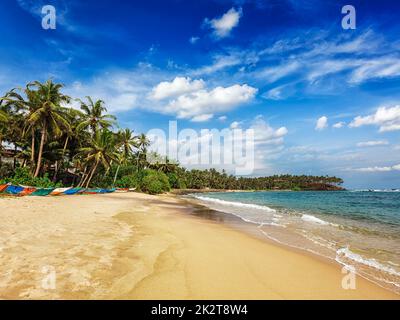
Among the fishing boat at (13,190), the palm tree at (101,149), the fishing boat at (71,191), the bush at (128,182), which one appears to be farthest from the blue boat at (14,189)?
the bush at (128,182)

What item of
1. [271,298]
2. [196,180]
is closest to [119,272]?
[271,298]

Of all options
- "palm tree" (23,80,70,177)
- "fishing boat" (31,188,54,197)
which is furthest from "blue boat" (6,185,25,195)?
"palm tree" (23,80,70,177)

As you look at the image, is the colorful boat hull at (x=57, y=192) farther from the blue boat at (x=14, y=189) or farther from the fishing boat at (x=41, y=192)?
the blue boat at (x=14, y=189)

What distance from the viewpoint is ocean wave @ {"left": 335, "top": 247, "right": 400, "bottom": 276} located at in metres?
6.03

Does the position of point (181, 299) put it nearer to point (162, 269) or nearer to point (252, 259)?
point (162, 269)

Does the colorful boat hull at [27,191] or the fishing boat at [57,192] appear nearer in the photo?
the colorful boat hull at [27,191]

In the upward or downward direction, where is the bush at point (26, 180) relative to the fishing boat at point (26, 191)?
upward

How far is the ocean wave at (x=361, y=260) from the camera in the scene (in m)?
6.03

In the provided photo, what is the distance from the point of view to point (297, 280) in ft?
15.9

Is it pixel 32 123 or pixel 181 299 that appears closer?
pixel 181 299

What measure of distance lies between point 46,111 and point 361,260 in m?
29.2

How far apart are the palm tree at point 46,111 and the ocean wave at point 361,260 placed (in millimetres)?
27661

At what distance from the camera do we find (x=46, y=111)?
25484 millimetres
